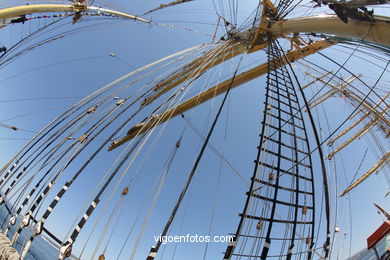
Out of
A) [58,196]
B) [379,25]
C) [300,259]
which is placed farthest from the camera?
[300,259]

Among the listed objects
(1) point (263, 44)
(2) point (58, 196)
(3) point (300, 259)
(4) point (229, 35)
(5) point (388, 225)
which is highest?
(4) point (229, 35)

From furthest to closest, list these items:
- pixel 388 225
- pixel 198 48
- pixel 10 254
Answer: pixel 198 48 < pixel 388 225 < pixel 10 254

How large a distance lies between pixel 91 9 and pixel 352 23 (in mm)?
7713

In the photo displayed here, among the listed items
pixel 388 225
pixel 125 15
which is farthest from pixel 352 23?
pixel 125 15

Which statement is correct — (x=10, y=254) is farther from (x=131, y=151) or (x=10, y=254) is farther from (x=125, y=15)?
(x=125, y=15)

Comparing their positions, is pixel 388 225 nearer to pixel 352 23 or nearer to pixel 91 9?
pixel 352 23

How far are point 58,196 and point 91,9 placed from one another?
6846 mm

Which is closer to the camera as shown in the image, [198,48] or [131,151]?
[131,151]

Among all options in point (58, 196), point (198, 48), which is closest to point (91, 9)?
point (198, 48)

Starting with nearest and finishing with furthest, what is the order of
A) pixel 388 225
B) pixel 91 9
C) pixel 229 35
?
pixel 388 225, pixel 91 9, pixel 229 35

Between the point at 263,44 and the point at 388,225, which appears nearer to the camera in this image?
the point at 388,225

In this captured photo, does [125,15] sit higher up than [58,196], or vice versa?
[125,15]

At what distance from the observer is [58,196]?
2.97m

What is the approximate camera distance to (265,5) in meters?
6.62
